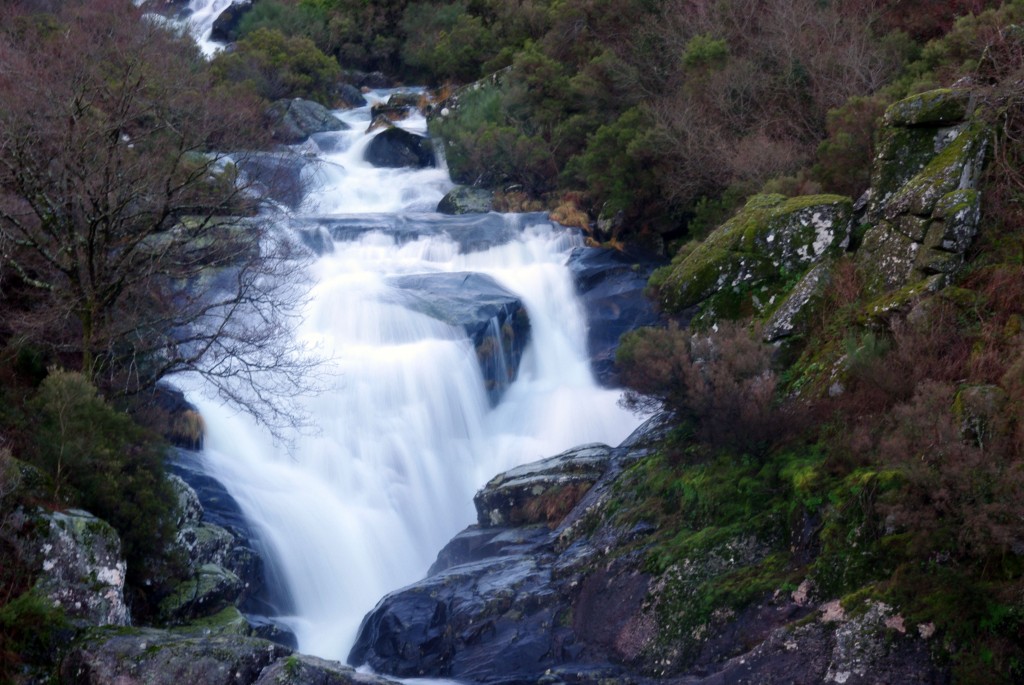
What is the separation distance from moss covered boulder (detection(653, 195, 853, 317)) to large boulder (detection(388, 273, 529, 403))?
17.8 feet

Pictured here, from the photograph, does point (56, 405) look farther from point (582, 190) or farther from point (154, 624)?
point (582, 190)

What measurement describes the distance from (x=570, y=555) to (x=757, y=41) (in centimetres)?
1436

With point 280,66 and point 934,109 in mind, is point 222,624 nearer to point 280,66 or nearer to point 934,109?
point 934,109

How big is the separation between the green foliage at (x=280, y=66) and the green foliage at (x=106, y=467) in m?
23.9

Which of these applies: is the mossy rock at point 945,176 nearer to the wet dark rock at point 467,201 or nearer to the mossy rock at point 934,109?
the mossy rock at point 934,109

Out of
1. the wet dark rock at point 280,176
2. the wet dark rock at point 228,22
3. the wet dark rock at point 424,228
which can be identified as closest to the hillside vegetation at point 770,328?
the wet dark rock at point 280,176

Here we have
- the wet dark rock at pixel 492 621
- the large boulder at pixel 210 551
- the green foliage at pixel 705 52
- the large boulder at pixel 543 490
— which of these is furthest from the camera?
the green foliage at pixel 705 52

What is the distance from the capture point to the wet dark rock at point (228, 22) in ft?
145

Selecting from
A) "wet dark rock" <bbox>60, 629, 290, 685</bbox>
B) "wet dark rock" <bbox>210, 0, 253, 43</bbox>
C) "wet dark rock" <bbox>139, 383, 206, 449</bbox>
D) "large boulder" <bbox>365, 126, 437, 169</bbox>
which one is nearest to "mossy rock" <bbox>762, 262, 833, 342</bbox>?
"wet dark rock" <bbox>60, 629, 290, 685</bbox>

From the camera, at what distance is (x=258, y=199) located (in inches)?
679

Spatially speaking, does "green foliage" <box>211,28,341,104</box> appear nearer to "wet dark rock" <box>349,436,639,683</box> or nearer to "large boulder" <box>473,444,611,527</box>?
"large boulder" <box>473,444,611,527</box>

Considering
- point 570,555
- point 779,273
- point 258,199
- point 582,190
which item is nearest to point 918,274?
point 779,273

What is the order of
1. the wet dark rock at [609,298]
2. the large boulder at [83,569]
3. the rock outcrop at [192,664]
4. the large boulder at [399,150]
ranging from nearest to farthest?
the rock outcrop at [192,664]
the large boulder at [83,569]
the wet dark rock at [609,298]
the large boulder at [399,150]

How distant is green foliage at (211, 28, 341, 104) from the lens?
33500 mm
